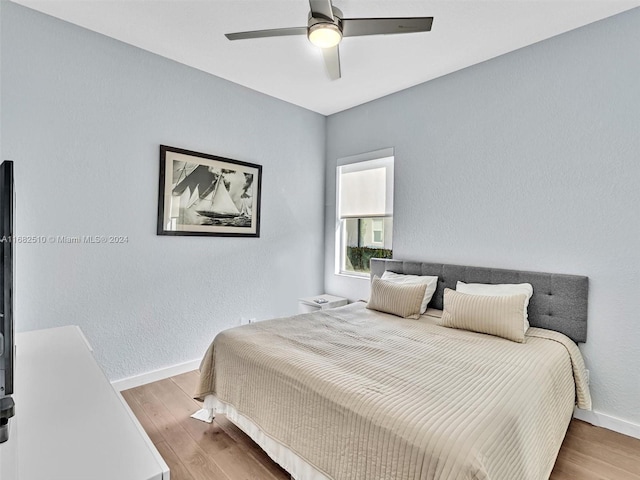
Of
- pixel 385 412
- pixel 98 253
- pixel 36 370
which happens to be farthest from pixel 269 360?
pixel 98 253

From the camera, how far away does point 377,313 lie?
2965mm

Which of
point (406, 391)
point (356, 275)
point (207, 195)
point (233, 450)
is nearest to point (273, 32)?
point (207, 195)

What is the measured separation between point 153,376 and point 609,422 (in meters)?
3.48

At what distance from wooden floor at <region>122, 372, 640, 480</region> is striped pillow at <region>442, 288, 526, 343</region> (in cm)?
73

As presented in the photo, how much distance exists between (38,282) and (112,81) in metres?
1.61

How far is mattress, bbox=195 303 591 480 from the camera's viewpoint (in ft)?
4.10

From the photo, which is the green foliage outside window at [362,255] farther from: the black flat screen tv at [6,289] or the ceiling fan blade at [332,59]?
the black flat screen tv at [6,289]

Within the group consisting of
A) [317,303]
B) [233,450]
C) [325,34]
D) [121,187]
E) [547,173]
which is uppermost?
[325,34]

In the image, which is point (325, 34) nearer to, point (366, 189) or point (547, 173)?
point (547, 173)

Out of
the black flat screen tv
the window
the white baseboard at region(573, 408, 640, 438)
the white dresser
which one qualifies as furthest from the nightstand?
the black flat screen tv

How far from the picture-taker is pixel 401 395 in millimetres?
1482

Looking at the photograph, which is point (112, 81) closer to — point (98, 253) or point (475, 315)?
point (98, 253)

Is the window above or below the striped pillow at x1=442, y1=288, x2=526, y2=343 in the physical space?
above

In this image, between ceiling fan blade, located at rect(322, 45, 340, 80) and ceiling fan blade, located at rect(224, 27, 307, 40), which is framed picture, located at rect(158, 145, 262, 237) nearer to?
ceiling fan blade, located at rect(224, 27, 307, 40)
